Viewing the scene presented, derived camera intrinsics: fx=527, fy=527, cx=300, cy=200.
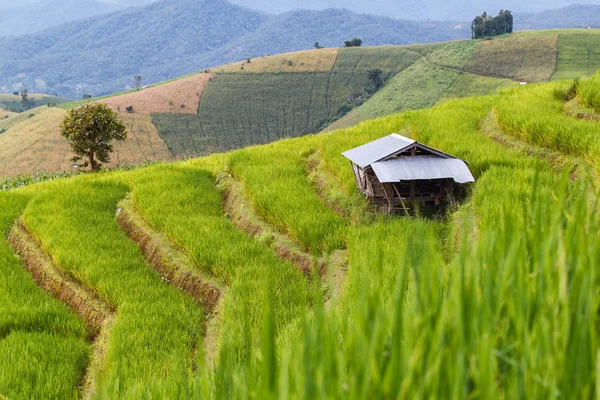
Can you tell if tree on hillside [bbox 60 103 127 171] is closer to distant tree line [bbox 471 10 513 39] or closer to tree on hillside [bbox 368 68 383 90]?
tree on hillside [bbox 368 68 383 90]

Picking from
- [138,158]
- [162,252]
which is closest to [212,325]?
[162,252]

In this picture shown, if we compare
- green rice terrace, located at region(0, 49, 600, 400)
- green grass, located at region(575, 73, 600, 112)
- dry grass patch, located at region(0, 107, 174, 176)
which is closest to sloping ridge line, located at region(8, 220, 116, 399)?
green rice terrace, located at region(0, 49, 600, 400)

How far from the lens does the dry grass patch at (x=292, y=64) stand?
490 feet

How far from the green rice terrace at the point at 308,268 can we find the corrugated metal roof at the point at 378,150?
2.76ft

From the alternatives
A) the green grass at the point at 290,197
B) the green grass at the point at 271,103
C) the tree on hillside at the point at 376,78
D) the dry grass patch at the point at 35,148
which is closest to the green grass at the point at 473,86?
the tree on hillside at the point at 376,78

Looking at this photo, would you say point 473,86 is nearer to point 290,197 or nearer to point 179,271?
point 290,197

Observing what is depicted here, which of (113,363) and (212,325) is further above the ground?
(113,363)

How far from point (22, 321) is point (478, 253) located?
8137 millimetres

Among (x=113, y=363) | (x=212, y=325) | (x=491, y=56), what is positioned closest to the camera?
(x=113, y=363)

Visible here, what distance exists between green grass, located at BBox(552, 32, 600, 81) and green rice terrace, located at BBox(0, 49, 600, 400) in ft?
368

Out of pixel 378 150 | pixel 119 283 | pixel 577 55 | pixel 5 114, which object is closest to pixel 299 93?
pixel 577 55

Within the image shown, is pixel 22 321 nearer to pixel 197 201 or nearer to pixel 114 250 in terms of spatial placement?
pixel 114 250

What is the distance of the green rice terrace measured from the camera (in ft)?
3.81

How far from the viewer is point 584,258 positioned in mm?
1446
